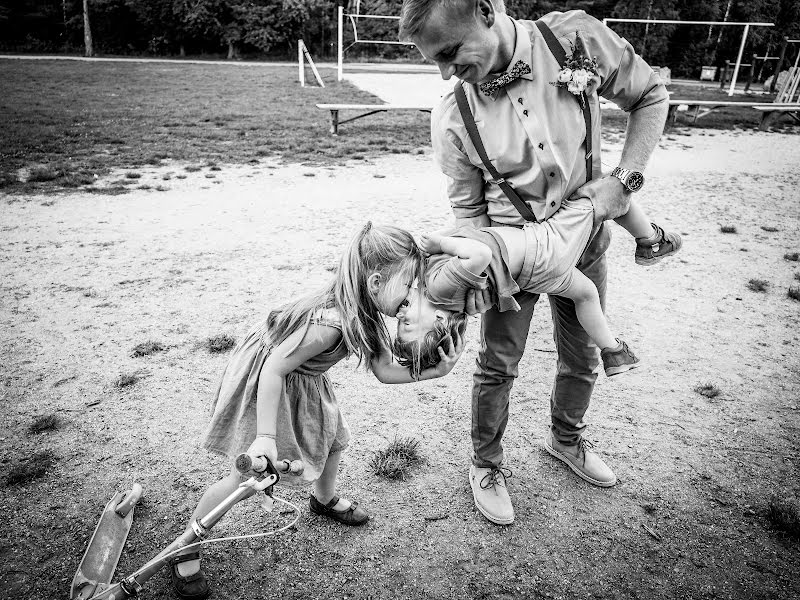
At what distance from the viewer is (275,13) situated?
110 feet

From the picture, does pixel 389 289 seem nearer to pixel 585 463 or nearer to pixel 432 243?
pixel 432 243

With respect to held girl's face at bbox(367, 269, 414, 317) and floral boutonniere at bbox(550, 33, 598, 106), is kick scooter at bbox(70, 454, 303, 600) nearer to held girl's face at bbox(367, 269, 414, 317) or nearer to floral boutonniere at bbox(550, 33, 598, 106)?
held girl's face at bbox(367, 269, 414, 317)

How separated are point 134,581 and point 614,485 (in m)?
2.14

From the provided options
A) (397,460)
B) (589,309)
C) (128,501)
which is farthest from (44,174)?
(589,309)

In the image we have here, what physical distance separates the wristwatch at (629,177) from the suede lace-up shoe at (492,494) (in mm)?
1383

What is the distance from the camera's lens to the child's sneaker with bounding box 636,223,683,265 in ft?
8.84

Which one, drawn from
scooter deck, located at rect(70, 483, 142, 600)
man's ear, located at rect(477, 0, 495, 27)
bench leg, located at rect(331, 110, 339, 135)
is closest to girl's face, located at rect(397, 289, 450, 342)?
man's ear, located at rect(477, 0, 495, 27)

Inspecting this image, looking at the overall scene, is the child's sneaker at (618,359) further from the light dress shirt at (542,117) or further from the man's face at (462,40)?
the man's face at (462,40)

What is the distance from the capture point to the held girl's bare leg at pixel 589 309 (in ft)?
7.54

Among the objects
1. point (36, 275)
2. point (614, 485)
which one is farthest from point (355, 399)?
point (36, 275)

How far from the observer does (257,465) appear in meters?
1.64

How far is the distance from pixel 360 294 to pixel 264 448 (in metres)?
0.60

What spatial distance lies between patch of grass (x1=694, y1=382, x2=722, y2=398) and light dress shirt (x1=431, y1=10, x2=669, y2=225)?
198cm

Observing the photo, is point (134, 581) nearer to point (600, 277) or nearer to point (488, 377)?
point (488, 377)
